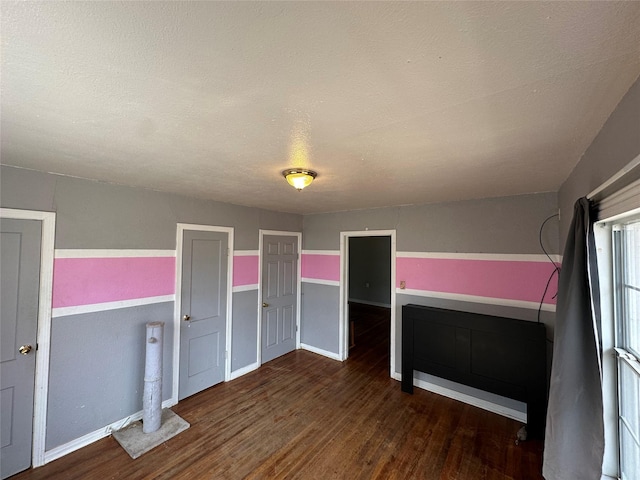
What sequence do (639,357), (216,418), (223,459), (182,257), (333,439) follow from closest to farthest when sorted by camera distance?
(639,357), (223,459), (333,439), (216,418), (182,257)

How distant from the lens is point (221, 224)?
136 inches

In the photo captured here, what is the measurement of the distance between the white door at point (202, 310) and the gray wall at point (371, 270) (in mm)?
5137

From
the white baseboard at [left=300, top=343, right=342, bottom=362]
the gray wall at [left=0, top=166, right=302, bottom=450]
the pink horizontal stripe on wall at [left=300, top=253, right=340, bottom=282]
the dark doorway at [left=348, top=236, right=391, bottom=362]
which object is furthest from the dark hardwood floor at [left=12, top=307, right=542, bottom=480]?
the dark doorway at [left=348, top=236, right=391, bottom=362]

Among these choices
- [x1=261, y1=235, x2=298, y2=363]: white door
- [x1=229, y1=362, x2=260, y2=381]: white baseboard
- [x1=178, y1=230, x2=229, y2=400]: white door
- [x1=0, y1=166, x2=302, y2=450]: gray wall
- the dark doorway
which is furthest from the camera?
the dark doorway

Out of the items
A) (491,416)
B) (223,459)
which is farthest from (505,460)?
(223,459)

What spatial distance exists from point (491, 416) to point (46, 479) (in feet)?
13.2

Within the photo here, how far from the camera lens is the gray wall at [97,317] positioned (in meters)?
2.19

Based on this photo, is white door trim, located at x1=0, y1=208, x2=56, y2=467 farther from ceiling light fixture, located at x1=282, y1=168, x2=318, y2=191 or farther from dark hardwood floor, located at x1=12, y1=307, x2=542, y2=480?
ceiling light fixture, located at x1=282, y1=168, x2=318, y2=191

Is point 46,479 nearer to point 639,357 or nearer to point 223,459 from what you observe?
point 223,459

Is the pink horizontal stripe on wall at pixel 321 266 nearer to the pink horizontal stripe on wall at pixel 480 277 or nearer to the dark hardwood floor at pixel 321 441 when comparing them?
the pink horizontal stripe on wall at pixel 480 277

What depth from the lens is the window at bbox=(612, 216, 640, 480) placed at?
1314 mm

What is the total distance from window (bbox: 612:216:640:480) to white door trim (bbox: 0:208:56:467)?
3.87 m

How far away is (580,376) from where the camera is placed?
140 centimetres

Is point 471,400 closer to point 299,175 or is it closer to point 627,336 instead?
point 627,336
